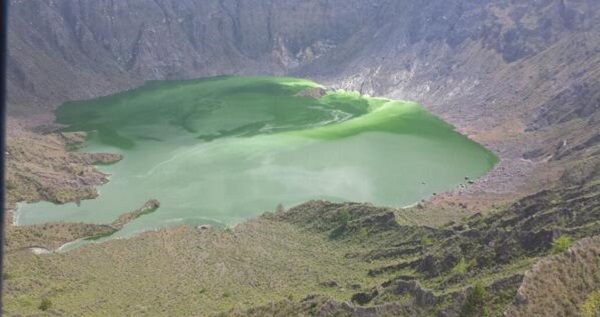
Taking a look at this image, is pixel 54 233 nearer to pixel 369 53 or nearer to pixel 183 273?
pixel 183 273

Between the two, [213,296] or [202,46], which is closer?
[213,296]

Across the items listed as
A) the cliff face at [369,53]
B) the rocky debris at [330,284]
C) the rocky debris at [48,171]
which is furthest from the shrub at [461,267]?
the rocky debris at [48,171]

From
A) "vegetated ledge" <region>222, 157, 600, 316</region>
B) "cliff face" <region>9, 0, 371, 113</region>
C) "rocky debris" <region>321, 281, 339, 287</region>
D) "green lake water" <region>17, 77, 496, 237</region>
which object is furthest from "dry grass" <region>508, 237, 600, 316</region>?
"cliff face" <region>9, 0, 371, 113</region>

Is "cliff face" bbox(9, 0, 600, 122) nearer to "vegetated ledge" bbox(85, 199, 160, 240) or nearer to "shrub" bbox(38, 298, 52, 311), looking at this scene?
"vegetated ledge" bbox(85, 199, 160, 240)

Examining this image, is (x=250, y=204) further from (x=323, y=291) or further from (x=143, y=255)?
(x=323, y=291)

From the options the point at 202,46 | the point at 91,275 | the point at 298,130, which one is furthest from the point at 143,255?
the point at 202,46

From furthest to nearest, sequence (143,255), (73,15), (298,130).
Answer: (73,15) → (298,130) → (143,255)
